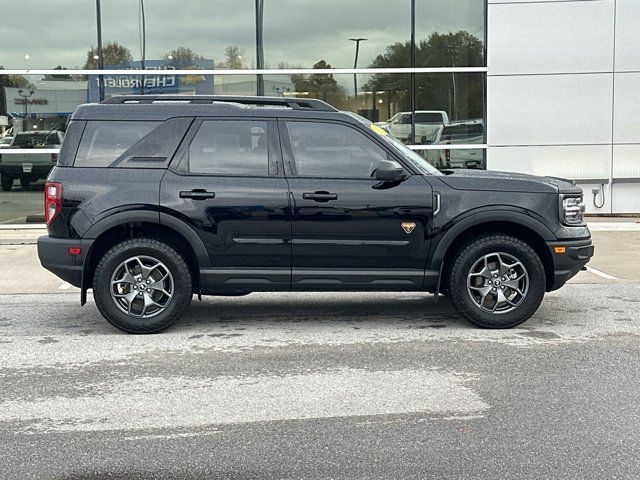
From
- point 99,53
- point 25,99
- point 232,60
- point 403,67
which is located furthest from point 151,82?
point 403,67

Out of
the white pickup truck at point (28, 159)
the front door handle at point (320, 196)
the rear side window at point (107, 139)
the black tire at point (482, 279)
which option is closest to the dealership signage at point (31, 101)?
the white pickup truck at point (28, 159)

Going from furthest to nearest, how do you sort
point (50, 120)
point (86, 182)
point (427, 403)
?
point (50, 120)
point (86, 182)
point (427, 403)

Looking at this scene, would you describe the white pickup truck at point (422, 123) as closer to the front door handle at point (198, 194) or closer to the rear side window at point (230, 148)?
the rear side window at point (230, 148)

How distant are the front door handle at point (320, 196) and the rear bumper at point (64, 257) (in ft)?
6.03

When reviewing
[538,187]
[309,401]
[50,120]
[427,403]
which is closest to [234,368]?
[309,401]

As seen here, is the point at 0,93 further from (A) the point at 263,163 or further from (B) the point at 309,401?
(B) the point at 309,401

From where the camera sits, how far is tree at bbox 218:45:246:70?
14734 mm

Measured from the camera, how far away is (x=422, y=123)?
14672 millimetres

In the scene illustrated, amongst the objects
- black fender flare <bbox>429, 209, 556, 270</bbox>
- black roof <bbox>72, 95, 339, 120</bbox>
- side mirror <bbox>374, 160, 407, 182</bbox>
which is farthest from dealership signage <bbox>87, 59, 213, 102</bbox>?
black fender flare <bbox>429, 209, 556, 270</bbox>

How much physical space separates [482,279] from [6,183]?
34.4 feet

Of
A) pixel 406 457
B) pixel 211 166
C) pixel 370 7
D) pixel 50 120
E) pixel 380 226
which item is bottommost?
pixel 406 457

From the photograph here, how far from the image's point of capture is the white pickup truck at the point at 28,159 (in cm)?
1420

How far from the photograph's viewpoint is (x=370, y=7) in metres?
14.8

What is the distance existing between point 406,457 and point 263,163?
3286 mm
